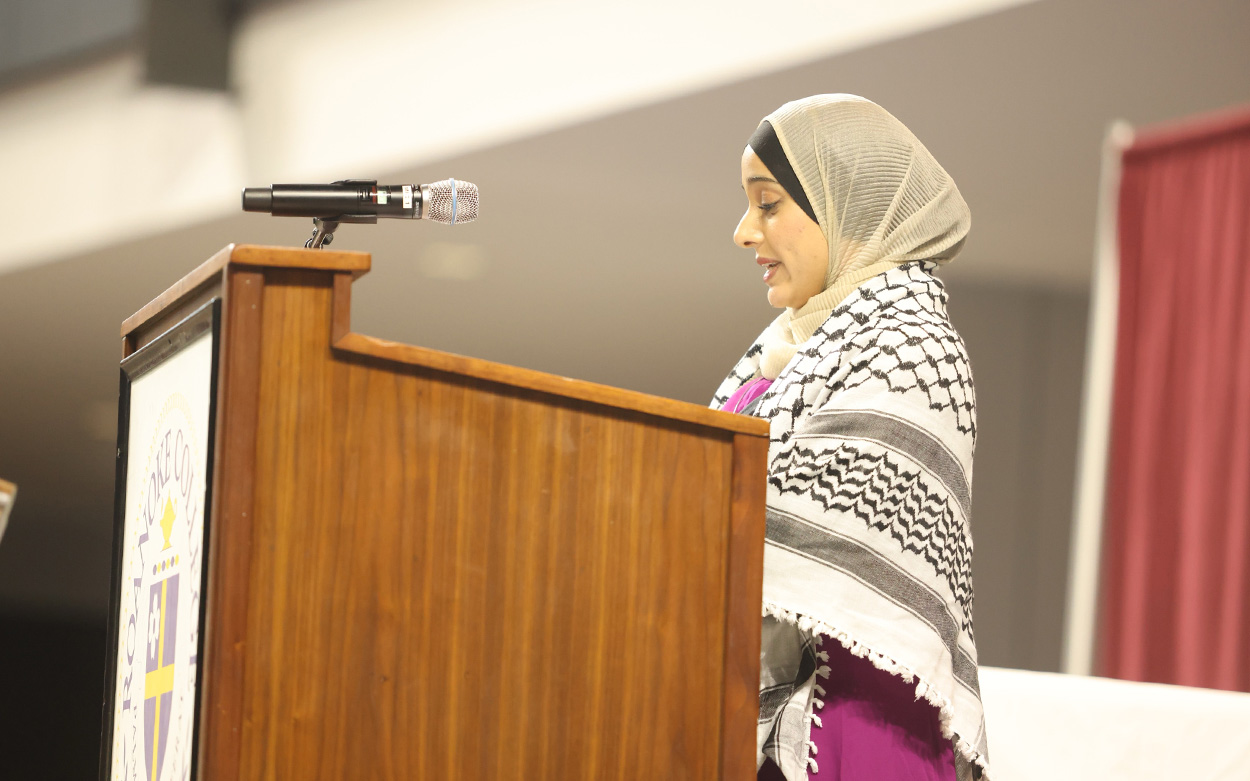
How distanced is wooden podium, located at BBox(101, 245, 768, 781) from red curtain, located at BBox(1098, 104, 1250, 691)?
8.61 feet

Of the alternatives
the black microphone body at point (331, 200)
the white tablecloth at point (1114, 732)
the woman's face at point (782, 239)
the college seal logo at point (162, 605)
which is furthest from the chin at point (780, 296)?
the white tablecloth at point (1114, 732)

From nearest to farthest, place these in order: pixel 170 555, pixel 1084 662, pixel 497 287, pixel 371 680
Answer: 1. pixel 371 680
2. pixel 170 555
3. pixel 497 287
4. pixel 1084 662

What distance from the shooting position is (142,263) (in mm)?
3021

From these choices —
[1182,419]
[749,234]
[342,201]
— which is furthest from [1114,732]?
[342,201]

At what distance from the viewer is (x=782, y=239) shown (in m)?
1.50

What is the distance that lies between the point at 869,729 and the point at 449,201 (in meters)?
0.69

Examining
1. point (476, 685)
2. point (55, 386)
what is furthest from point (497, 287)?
point (476, 685)

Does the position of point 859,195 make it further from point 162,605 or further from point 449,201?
point 162,605

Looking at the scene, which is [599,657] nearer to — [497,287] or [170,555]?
[170,555]

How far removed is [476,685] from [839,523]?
0.43m

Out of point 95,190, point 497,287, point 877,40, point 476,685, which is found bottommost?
point 476,685

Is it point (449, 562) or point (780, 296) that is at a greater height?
point (780, 296)

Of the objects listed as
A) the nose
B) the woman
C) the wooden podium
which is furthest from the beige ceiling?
the wooden podium

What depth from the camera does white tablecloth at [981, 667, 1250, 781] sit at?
6.82 feet
